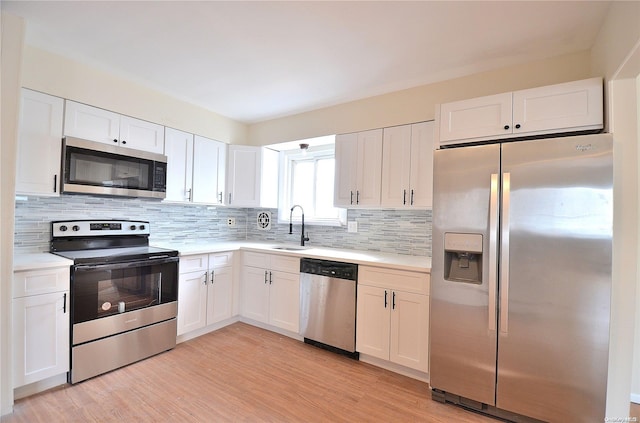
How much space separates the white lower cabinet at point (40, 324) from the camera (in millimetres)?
1841

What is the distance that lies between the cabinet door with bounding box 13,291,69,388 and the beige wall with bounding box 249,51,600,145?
2605mm

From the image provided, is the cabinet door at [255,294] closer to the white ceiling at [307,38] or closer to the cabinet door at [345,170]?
the cabinet door at [345,170]

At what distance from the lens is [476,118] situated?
2035 millimetres

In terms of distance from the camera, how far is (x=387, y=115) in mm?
2771

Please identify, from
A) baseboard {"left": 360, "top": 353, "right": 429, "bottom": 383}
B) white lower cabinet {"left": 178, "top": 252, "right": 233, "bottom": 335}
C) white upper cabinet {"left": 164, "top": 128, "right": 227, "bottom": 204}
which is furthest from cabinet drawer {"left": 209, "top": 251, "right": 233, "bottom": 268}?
baseboard {"left": 360, "top": 353, "right": 429, "bottom": 383}

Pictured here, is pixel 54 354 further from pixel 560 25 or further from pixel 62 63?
pixel 560 25

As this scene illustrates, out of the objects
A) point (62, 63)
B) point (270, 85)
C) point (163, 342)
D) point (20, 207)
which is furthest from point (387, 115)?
point (20, 207)

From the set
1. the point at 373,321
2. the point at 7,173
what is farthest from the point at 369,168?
the point at 7,173

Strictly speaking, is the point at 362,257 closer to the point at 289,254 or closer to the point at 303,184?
the point at 289,254

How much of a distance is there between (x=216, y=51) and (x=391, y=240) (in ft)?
7.61

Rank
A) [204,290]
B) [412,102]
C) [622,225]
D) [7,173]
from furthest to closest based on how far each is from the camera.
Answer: [204,290], [412,102], [7,173], [622,225]

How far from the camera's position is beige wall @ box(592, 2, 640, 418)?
5.25ft

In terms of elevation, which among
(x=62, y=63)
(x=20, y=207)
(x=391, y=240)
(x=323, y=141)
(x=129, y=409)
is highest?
(x=62, y=63)

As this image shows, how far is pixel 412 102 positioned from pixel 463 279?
1642 mm
